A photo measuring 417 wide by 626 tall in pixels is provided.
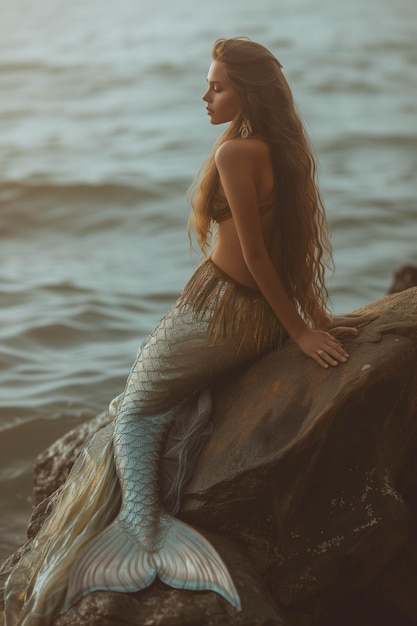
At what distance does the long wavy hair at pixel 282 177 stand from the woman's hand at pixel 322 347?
15 cm

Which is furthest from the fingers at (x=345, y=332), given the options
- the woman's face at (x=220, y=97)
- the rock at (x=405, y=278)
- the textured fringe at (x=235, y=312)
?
the rock at (x=405, y=278)

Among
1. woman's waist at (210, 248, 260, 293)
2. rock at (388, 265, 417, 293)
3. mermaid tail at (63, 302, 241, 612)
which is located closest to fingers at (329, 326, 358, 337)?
woman's waist at (210, 248, 260, 293)

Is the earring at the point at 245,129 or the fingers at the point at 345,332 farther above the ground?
the earring at the point at 245,129

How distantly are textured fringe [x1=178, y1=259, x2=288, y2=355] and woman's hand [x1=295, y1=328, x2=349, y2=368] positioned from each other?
130mm

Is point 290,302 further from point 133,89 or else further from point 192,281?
point 133,89

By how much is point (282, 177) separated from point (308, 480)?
1.03 m

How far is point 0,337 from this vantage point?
852cm

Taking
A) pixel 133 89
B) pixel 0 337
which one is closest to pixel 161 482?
pixel 0 337

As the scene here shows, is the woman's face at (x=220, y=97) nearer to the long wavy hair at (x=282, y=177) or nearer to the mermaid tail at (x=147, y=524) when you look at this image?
the long wavy hair at (x=282, y=177)

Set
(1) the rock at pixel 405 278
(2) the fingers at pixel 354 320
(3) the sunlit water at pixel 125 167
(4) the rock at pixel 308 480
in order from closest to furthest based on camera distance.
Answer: (4) the rock at pixel 308 480 < (2) the fingers at pixel 354 320 < (1) the rock at pixel 405 278 < (3) the sunlit water at pixel 125 167

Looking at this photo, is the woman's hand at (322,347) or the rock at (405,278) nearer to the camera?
the woman's hand at (322,347)

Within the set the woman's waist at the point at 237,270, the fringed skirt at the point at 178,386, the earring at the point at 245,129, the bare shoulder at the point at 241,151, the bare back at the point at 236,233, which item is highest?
the earring at the point at 245,129

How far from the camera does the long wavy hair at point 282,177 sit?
3801 mm

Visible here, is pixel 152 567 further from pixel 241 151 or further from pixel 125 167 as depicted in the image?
pixel 125 167
